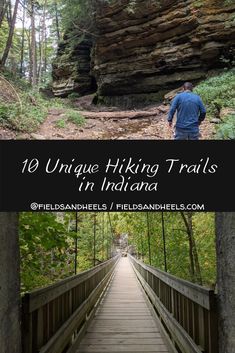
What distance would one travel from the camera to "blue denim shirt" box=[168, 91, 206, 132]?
6.73m

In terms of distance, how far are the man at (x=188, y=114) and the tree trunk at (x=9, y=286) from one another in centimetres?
443

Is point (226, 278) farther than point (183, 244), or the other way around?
point (183, 244)

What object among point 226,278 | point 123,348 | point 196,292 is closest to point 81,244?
point 123,348

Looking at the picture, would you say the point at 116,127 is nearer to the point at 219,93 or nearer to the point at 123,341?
the point at 219,93

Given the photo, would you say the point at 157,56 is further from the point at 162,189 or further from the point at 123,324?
the point at 162,189

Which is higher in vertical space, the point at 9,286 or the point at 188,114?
the point at 188,114

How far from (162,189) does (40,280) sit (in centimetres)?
441

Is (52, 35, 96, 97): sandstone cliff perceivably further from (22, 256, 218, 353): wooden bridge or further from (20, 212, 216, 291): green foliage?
(22, 256, 218, 353): wooden bridge

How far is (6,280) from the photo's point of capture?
2488 mm

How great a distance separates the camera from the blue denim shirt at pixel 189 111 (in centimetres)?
673

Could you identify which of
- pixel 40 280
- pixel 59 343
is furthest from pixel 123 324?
pixel 59 343

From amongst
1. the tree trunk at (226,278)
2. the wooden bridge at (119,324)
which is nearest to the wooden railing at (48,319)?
the wooden bridge at (119,324)

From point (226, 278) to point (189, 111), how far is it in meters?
4.58

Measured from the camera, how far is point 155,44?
1742 centimetres
